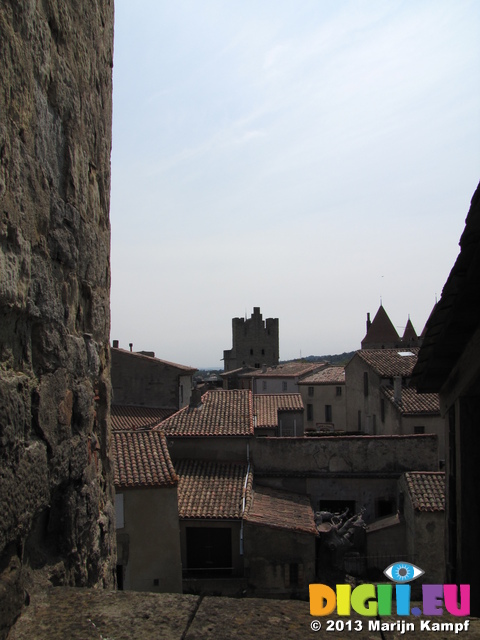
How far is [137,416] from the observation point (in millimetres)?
25016

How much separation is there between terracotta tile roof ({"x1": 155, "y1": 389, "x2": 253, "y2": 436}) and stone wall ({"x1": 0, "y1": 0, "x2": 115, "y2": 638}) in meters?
16.5

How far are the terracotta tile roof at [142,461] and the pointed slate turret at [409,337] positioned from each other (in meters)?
41.1

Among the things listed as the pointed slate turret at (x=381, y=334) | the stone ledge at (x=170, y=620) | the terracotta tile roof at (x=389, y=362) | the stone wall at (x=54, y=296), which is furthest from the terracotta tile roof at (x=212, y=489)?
the pointed slate turret at (x=381, y=334)

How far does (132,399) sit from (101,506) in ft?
79.5

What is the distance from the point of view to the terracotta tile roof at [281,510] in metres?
14.9

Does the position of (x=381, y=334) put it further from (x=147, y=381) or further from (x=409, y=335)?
(x=147, y=381)

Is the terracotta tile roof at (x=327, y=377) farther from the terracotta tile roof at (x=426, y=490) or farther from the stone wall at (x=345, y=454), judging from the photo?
the terracotta tile roof at (x=426, y=490)

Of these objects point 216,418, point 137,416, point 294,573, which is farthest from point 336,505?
point 137,416

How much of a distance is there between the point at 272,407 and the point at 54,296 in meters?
25.7

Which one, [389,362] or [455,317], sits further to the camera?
[389,362]

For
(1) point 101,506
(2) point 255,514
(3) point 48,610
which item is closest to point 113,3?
(1) point 101,506

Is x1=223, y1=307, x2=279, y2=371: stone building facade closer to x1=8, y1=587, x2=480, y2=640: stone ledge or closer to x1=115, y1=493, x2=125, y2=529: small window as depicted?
x1=115, y1=493, x2=125, y2=529: small window

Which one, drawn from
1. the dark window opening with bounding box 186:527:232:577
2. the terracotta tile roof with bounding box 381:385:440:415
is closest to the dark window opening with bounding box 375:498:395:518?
the terracotta tile roof with bounding box 381:385:440:415

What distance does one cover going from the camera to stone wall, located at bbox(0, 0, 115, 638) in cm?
168
